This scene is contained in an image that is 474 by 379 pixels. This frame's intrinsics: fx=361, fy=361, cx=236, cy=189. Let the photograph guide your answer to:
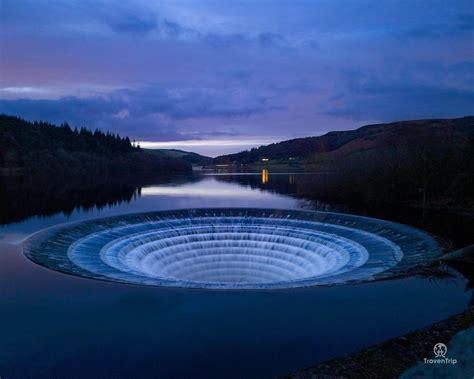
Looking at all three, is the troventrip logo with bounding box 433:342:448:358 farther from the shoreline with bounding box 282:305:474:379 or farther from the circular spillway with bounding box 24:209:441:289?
the circular spillway with bounding box 24:209:441:289

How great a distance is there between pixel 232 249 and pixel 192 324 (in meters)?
14.1

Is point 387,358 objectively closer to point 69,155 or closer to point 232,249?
point 232,249

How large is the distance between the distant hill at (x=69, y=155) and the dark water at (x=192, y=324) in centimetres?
7590

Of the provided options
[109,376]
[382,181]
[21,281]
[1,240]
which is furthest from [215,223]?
[382,181]

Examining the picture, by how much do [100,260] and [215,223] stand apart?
11.8 meters

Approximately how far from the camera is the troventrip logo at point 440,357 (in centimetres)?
663

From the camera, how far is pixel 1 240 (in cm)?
2255

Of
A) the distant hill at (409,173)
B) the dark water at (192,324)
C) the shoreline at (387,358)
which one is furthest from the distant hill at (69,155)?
the shoreline at (387,358)

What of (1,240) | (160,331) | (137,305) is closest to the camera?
(160,331)

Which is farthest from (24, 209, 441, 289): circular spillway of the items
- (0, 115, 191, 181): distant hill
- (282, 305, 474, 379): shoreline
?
(0, 115, 191, 181): distant hill

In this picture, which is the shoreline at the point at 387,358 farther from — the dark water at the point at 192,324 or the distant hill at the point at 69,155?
the distant hill at the point at 69,155

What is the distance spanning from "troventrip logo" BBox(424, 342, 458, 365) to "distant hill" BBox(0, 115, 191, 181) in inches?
3290

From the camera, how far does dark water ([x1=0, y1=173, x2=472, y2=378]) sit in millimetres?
7543

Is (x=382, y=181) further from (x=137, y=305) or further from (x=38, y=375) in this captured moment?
(x=38, y=375)
